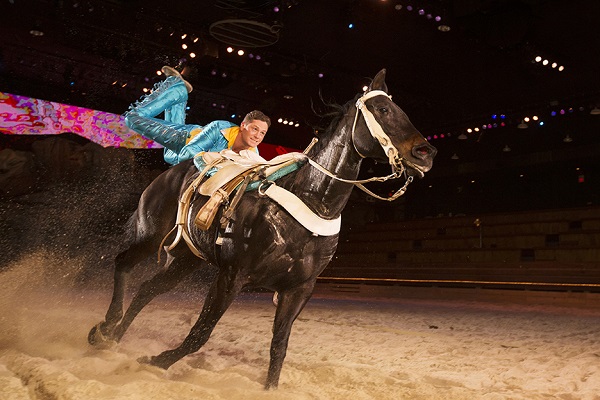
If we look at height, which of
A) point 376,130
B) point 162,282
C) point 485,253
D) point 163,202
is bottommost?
point 162,282

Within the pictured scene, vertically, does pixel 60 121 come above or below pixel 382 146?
above

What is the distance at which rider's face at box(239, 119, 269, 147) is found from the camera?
347cm

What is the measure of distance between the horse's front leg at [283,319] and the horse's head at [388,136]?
0.80m

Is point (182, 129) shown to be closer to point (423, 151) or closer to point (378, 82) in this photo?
point (378, 82)

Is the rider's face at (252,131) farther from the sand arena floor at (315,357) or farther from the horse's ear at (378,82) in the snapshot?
the sand arena floor at (315,357)

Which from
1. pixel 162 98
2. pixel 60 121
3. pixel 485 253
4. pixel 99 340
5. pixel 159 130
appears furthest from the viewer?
pixel 485 253

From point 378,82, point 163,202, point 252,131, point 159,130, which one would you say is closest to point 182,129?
point 159,130

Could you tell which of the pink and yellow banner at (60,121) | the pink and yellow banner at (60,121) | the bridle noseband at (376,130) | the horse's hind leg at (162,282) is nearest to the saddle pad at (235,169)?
the bridle noseband at (376,130)

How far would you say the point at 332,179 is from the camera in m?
2.91

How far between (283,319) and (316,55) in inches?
395

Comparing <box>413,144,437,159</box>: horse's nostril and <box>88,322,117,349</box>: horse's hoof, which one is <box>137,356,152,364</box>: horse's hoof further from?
<box>413,144,437,159</box>: horse's nostril

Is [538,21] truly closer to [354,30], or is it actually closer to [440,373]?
[354,30]

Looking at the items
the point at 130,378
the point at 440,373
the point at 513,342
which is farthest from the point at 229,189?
the point at 513,342

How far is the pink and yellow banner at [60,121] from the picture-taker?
11.8 meters
